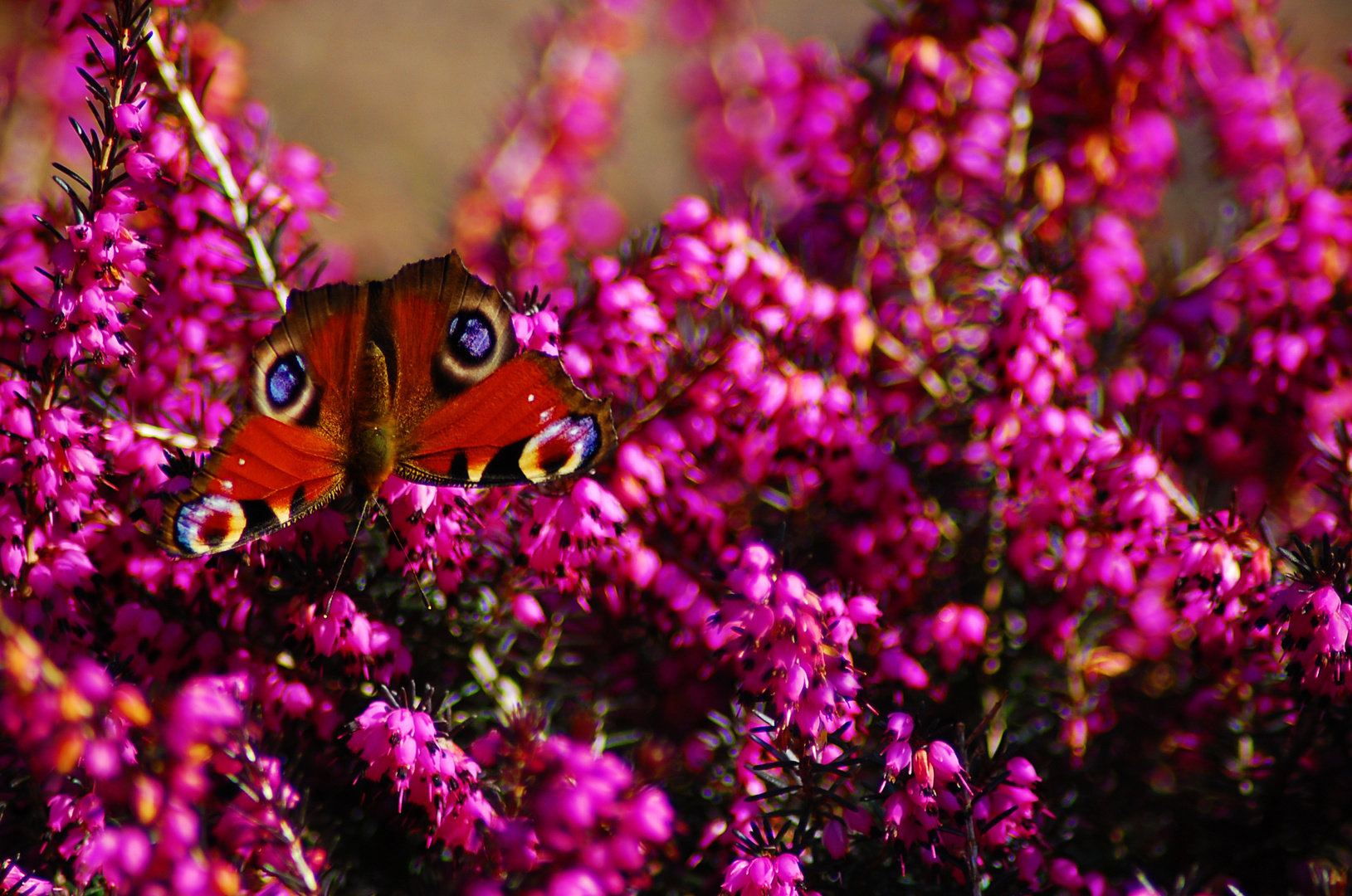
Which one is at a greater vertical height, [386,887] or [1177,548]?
[386,887]

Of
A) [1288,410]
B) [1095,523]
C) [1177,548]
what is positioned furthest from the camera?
[1288,410]

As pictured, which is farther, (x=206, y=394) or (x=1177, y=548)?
(x=206, y=394)

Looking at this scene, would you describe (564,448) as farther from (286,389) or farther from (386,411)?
(286,389)

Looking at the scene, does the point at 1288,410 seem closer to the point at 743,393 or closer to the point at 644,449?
the point at 743,393

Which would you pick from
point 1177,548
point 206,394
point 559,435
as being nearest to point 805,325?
point 559,435

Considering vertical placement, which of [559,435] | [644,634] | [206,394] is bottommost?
[644,634]

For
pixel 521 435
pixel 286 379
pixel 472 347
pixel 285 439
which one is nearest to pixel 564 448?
pixel 521 435
